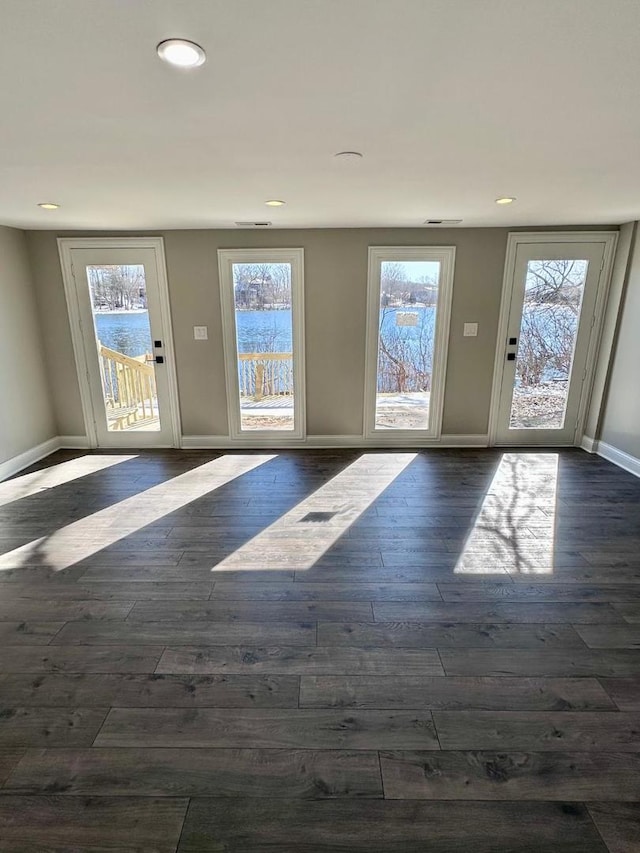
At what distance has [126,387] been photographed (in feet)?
15.1

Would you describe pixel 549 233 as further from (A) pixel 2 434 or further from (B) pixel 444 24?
(A) pixel 2 434

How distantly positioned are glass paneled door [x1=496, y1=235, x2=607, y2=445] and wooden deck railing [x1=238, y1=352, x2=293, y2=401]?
239cm

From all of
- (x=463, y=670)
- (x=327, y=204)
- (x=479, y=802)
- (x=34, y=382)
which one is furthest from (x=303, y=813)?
(x=34, y=382)

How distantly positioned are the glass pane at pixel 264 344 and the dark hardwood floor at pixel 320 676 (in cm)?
157

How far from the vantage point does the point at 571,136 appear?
183cm

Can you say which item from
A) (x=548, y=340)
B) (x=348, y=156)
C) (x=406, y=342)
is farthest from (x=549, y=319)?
(x=348, y=156)

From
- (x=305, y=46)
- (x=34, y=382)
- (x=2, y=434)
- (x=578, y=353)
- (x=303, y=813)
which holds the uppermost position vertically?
(x=305, y=46)

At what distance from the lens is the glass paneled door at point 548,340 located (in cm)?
418

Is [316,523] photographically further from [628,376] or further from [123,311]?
[628,376]

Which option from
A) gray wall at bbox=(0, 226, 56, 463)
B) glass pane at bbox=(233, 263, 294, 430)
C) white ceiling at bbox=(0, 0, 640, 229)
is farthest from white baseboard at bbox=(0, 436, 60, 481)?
white ceiling at bbox=(0, 0, 640, 229)

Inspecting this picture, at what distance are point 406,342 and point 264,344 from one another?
156 cm

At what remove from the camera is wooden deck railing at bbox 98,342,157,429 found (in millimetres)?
4508

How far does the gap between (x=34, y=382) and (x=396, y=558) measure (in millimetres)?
4133

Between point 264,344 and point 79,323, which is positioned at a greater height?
point 79,323
